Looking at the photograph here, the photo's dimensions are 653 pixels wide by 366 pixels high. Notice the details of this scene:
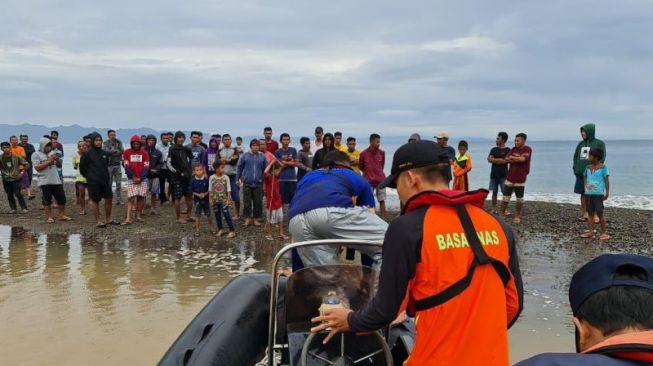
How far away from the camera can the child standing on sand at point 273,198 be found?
26.8ft

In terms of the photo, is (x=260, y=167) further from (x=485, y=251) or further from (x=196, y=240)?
(x=485, y=251)

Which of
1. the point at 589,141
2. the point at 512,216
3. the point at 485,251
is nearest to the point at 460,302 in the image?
the point at 485,251

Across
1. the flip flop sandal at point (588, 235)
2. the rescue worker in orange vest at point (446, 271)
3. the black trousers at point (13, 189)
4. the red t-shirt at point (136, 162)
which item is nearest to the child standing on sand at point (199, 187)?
the red t-shirt at point (136, 162)

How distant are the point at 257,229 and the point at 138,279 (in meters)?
3.01

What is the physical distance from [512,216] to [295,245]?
887 cm

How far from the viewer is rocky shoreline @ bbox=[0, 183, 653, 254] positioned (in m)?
8.17

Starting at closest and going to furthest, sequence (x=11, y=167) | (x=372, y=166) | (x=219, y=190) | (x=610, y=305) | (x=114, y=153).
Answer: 1. (x=610, y=305)
2. (x=219, y=190)
3. (x=372, y=166)
4. (x=11, y=167)
5. (x=114, y=153)

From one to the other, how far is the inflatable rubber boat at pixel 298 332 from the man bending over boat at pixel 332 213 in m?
0.63

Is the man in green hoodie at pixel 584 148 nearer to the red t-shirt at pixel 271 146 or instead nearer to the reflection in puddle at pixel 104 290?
the reflection in puddle at pixel 104 290

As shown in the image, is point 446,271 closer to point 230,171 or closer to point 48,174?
point 230,171

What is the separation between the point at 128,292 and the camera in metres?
5.61

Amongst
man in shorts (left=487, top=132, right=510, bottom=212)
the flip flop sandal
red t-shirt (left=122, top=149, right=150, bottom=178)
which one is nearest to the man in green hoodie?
the flip flop sandal

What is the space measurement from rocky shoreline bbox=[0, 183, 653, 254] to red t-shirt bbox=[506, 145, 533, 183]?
87 centimetres

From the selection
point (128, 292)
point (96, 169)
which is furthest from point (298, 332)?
point (96, 169)
